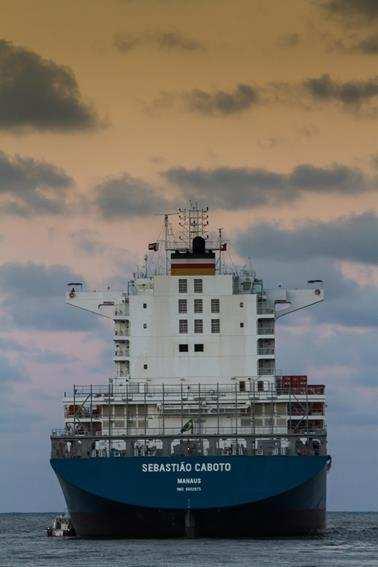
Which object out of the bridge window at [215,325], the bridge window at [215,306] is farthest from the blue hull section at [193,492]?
the bridge window at [215,306]

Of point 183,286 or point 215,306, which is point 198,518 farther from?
point 183,286

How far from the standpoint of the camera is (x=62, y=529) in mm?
112375

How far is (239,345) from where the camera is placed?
107 meters

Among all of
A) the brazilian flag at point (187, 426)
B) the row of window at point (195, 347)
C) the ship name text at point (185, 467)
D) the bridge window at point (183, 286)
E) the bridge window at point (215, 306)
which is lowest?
the ship name text at point (185, 467)

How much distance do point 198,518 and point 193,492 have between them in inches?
58.7

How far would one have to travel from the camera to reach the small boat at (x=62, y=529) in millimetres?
108838

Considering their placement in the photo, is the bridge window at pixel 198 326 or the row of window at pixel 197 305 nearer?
the bridge window at pixel 198 326

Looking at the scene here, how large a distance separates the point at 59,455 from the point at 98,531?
6530 millimetres

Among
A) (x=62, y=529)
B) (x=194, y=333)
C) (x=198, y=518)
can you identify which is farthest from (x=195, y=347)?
(x=198, y=518)

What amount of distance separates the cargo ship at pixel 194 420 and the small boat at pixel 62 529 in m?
8.94

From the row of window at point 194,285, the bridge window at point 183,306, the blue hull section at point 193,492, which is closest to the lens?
the blue hull section at point 193,492

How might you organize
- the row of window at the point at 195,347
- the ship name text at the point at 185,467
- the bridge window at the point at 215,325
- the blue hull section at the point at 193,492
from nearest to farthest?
the blue hull section at the point at 193,492 < the ship name text at the point at 185,467 < the row of window at the point at 195,347 < the bridge window at the point at 215,325

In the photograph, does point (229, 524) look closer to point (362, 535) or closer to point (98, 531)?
point (98, 531)

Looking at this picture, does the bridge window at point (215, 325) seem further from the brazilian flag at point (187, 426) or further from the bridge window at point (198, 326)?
the brazilian flag at point (187, 426)
